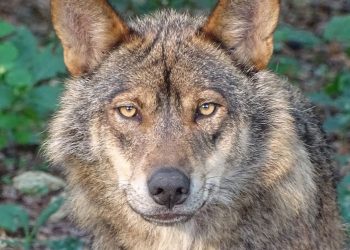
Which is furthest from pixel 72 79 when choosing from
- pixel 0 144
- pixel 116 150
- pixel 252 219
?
pixel 0 144

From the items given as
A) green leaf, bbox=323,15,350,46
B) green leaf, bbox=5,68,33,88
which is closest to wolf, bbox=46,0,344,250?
green leaf, bbox=5,68,33,88

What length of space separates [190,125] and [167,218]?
1.77 ft

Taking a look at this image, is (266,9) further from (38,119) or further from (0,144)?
(0,144)

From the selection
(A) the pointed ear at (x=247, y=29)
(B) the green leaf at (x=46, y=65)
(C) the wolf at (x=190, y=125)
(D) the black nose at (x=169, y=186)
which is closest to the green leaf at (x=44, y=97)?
(B) the green leaf at (x=46, y=65)

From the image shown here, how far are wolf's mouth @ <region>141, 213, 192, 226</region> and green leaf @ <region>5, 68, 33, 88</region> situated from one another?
251 cm

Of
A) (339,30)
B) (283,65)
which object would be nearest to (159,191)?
(339,30)

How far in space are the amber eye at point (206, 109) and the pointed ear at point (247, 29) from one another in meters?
0.44

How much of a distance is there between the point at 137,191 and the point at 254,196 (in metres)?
0.84

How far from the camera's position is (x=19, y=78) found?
7477 mm

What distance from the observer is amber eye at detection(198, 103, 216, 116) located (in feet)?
17.8

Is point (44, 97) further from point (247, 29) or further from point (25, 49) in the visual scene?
point (247, 29)

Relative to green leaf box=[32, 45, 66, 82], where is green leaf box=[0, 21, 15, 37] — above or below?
above

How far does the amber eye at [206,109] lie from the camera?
543 centimetres

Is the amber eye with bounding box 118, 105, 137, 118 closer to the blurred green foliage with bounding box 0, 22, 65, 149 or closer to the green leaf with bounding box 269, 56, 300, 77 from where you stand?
the blurred green foliage with bounding box 0, 22, 65, 149
